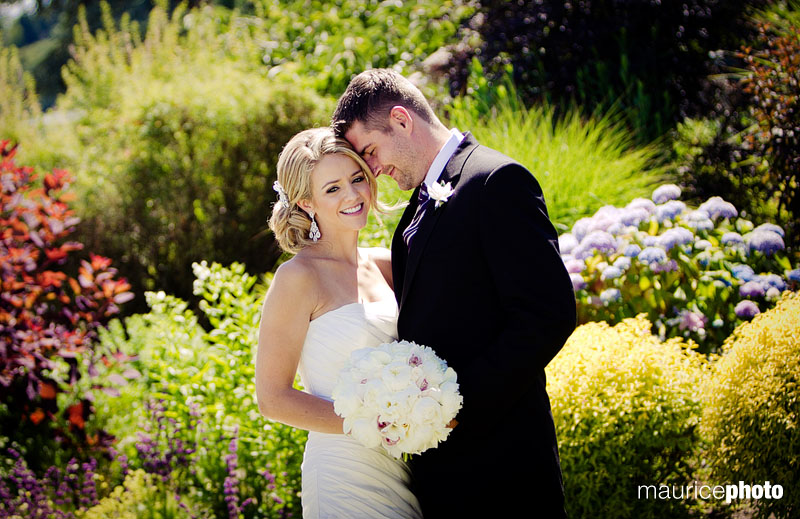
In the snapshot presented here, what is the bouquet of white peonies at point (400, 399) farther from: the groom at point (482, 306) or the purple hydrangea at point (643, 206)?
the purple hydrangea at point (643, 206)

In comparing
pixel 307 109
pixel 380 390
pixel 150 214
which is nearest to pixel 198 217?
pixel 150 214

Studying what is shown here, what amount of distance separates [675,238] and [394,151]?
2402mm

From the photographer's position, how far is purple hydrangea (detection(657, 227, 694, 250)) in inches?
167

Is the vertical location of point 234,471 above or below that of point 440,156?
below

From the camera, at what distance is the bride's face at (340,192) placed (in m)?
2.82

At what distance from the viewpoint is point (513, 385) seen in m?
2.18

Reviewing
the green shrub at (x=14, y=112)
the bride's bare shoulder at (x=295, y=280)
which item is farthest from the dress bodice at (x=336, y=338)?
the green shrub at (x=14, y=112)

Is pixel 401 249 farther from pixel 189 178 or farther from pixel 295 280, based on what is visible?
pixel 189 178

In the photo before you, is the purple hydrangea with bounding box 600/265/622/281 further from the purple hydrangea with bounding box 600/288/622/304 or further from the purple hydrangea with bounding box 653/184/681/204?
the purple hydrangea with bounding box 653/184/681/204

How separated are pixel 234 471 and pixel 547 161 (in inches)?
135

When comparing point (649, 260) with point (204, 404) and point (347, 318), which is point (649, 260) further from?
point (204, 404)

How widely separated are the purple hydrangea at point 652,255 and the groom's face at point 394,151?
6.94ft

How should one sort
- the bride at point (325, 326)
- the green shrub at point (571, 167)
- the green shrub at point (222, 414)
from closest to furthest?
the bride at point (325, 326), the green shrub at point (222, 414), the green shrub at point (571, 167)

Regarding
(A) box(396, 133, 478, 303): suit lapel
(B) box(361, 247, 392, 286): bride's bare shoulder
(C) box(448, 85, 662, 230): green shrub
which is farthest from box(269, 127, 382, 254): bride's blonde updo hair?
(C) box(448, 85, 662, 230): green shrub
